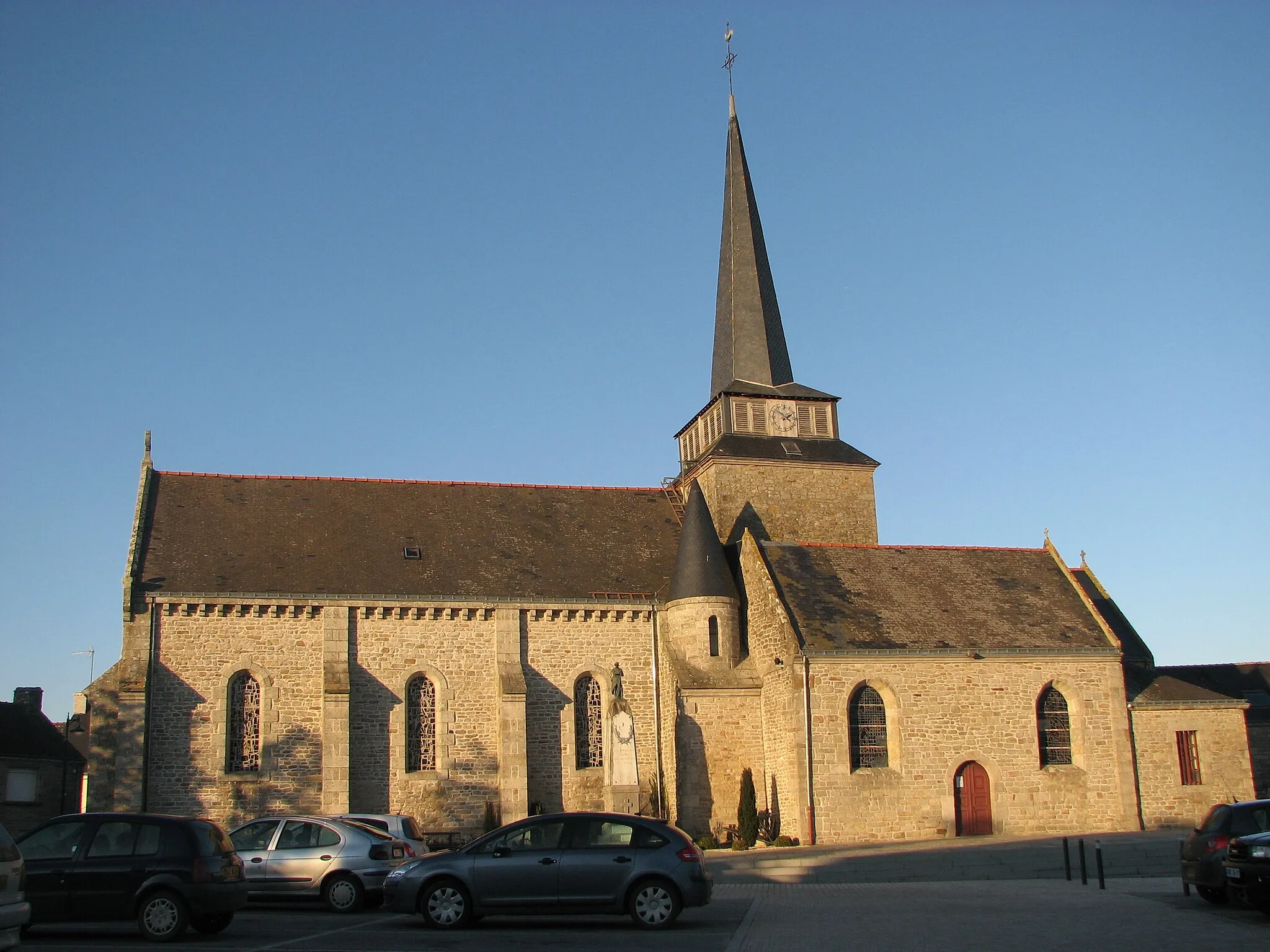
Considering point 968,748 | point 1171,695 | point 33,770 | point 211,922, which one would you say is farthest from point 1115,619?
point 33,770

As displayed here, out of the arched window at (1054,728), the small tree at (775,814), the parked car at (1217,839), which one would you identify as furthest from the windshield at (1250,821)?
the arched window at (1054,728)

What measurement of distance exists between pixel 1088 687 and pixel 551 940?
21184mm

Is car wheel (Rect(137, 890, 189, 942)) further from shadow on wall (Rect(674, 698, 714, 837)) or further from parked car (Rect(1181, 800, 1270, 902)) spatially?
shadow on wall (Rect(674, 698, 714, 837))

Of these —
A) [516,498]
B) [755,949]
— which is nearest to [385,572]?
[516,498]

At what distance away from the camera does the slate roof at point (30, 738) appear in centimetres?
3803

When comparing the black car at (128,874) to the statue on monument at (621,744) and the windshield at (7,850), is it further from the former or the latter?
the statue on monument at (621,744)

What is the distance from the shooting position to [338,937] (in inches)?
528

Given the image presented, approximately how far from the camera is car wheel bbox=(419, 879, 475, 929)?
14.5 meters

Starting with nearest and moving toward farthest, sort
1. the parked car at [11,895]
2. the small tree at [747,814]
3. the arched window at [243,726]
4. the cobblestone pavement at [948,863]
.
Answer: the parked car at [11,895], the cobblestone pavement at [948,863], the small tree at [747,814], the arched window at [243,726]

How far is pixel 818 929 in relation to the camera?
14.0 m

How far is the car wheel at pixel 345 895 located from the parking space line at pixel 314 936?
0.83m

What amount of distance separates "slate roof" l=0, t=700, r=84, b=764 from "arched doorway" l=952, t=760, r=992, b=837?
27894 millimetres

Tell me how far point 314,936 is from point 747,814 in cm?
1603

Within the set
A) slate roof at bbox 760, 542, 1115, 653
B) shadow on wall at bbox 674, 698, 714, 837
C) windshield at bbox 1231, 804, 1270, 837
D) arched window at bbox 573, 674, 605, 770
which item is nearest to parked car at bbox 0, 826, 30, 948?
windshield at bbox 1231, 804, 1270, 837
